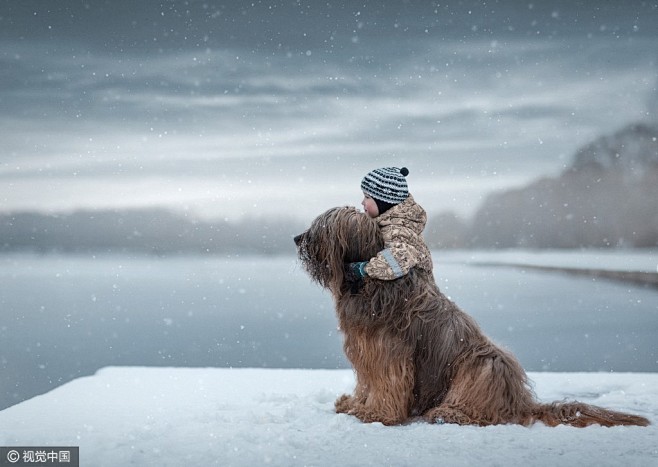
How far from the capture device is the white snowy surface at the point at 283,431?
4.52 meters

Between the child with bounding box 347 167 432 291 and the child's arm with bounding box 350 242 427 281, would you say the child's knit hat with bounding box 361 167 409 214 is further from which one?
the child's arm with bounding box 350 242 427 281

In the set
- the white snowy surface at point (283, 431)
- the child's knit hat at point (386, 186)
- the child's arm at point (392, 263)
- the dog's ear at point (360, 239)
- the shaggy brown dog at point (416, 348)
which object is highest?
the child's knit hat at point (386, 186)

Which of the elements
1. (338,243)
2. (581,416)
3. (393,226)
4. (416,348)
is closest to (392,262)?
(393,226)

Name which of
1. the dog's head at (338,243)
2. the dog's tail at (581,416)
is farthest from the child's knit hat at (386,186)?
the dog's tail at (581,416)

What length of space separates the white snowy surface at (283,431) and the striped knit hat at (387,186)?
1.78 metres

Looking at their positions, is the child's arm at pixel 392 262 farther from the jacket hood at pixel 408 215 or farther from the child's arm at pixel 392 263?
the jacket hood at pixel 408 215

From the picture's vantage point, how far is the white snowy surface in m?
4.52

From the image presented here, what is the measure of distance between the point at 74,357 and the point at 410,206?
11.8 metres

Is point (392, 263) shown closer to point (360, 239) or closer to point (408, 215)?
point (360, 239)

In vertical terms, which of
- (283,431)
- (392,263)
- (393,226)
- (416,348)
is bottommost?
(283,431)

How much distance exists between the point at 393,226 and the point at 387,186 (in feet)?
1.07

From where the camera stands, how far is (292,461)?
446cm

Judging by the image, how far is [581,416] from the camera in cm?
531

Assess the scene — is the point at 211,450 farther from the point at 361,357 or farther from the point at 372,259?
the point at 372,259
